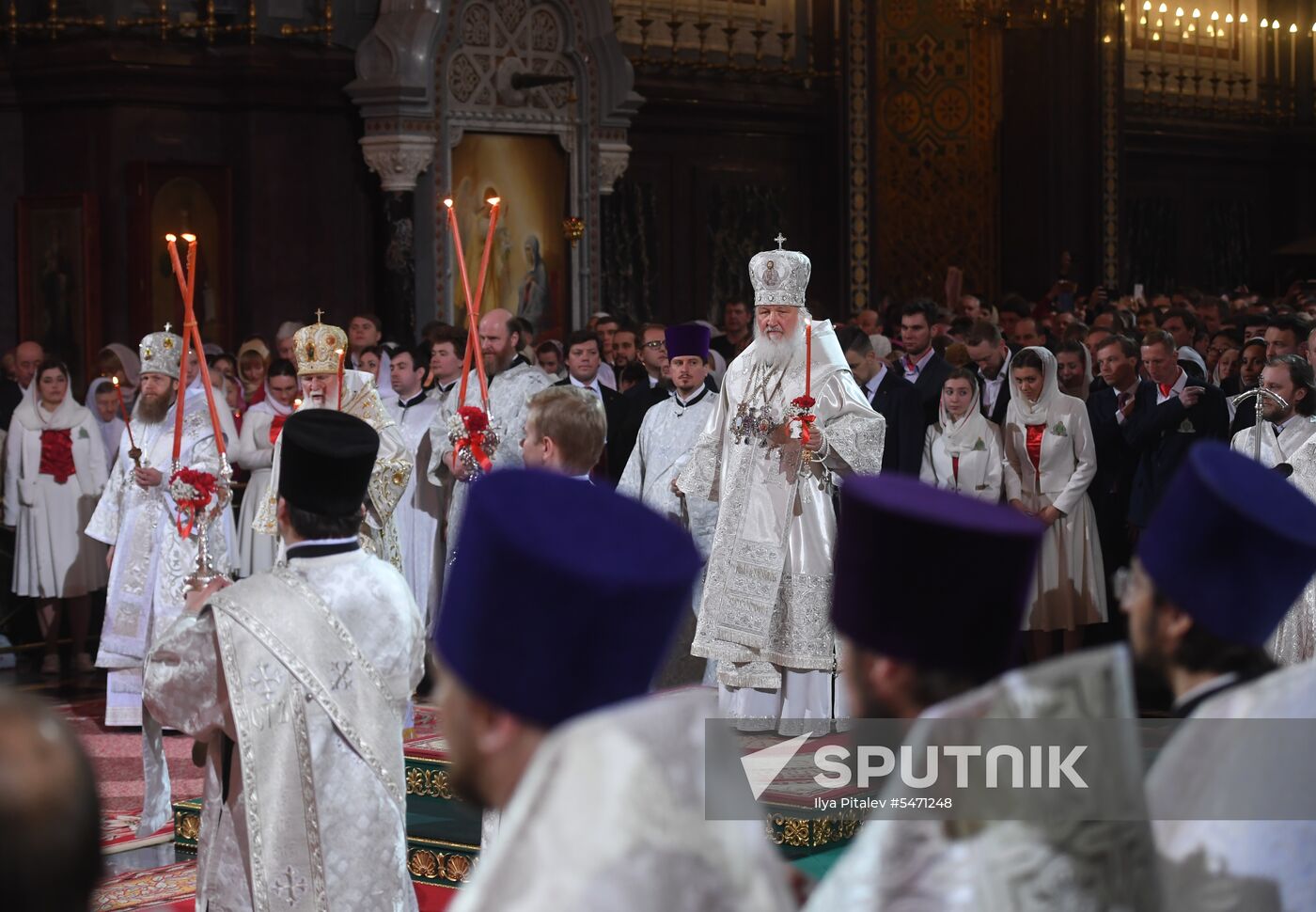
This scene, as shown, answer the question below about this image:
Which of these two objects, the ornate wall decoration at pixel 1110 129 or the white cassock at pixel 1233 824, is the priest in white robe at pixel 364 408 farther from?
the ornate wall decoration at pixel 1110 129

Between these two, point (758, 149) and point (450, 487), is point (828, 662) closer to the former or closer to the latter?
point (450, 487)

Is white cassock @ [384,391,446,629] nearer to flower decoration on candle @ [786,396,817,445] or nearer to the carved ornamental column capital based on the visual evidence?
flower decoration on candle @ [786,396,817,445]

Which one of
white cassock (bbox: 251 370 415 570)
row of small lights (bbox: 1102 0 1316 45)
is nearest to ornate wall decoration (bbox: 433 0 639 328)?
white cassock (bbox: 251 370 415 570)

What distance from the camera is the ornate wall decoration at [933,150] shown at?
21.5m

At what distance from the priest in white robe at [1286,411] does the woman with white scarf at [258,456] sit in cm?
504

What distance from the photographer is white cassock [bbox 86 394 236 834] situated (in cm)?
859

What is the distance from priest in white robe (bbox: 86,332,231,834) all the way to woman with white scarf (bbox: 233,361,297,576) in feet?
3.68

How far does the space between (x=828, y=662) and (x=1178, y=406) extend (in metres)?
2.42

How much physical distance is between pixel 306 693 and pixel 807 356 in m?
3.68

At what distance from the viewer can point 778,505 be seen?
8.15 meters

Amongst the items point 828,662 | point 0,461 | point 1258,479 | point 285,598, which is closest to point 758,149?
point 0,461

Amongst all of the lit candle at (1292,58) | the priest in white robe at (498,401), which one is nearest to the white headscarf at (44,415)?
the priest in white robe at (498,401)

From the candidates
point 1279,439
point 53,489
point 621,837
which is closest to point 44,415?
point 53,489

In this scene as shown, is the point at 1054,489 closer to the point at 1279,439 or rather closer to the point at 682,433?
the point at 1279,439
